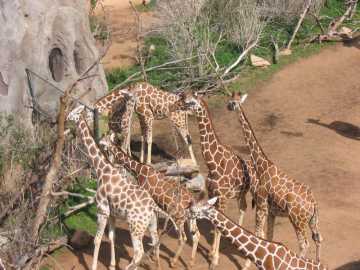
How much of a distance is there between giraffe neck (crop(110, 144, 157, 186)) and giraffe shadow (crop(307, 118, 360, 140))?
6.47 metres

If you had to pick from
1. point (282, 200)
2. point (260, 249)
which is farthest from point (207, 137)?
point (260, 249)

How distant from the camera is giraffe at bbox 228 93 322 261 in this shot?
11.6 metres

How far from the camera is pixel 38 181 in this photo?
39.6ft

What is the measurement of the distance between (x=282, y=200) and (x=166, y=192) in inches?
69.3

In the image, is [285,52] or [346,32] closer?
[285,52]

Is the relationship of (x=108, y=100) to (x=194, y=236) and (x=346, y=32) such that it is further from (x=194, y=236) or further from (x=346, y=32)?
(x=346, y=32)

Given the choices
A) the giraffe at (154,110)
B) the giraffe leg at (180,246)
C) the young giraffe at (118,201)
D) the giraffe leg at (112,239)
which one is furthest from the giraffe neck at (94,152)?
the giraffe at (154,110)

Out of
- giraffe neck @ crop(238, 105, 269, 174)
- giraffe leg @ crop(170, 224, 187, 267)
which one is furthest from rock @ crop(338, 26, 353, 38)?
giraffe leg @ crop(170, 224, 187, 267)

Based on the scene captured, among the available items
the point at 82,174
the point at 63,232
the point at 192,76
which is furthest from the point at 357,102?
the point at 63,232

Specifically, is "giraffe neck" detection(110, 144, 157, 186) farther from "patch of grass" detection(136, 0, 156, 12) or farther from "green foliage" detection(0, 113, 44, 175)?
"patch of grass" detection(136, 0, 156, 12)

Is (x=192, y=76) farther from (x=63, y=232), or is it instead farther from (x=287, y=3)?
(x=63, y=232)

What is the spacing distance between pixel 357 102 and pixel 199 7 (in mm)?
4963

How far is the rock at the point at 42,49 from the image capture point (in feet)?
50.6

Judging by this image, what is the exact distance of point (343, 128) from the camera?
58.6 ft
